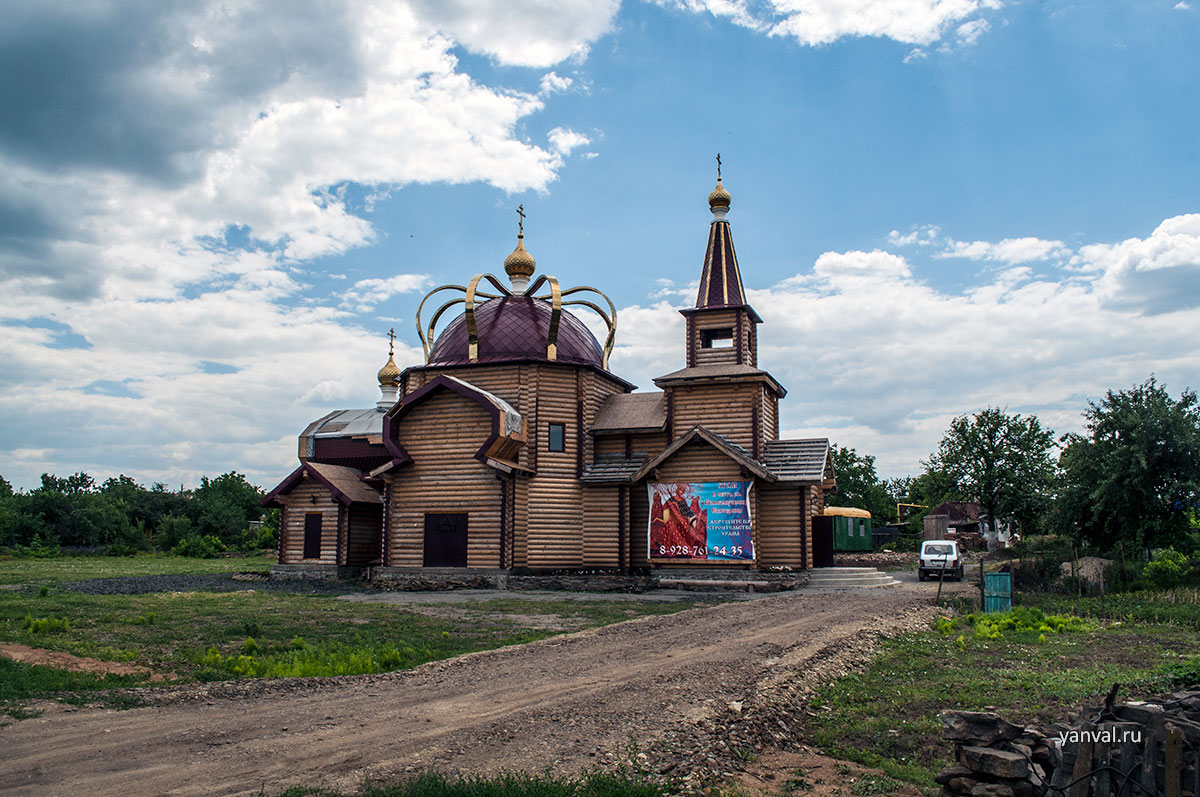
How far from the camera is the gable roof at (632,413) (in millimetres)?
28578

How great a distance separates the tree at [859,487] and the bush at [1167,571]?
43985 mm

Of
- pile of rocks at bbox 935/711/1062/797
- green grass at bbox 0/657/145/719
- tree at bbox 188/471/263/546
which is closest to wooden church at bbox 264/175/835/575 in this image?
green grass at bbox 0/657/145/719

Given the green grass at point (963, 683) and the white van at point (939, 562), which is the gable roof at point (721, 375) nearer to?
the white van at point (939, 562)

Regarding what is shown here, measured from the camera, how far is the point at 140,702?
28.9 feet

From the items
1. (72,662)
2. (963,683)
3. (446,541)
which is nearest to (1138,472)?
(963,683)

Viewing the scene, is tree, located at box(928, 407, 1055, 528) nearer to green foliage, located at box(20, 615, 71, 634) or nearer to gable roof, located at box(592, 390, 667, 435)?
gable roof, located at box(592, 390, 667, 435)

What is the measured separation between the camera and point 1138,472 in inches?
927

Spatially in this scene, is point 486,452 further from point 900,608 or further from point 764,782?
point 764,782

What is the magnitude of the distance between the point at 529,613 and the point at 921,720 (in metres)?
10.7

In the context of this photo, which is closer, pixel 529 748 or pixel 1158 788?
pixel 1158 788

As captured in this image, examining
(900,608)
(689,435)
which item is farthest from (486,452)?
(900,608)

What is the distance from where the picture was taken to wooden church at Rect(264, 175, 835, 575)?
86.6 feet

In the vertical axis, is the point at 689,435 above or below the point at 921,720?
above

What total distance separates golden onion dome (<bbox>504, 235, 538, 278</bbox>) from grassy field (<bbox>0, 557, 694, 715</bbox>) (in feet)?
48.8
